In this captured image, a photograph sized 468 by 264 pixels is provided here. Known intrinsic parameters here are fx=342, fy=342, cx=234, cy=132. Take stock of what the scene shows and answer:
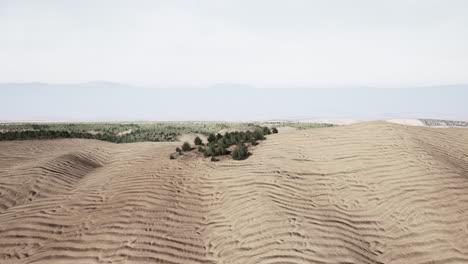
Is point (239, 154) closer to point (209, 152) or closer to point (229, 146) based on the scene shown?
point (209, 152)

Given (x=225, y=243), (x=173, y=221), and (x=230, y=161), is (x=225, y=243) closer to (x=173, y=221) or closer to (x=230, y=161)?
(x=173, y=221)

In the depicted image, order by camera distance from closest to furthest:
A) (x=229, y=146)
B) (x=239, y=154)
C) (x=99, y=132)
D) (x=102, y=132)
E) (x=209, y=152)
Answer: (x=239, y=154) < (x=209, y=152) < (x=229, y=146) < (x=99, y=132) < (x=102, y=132)

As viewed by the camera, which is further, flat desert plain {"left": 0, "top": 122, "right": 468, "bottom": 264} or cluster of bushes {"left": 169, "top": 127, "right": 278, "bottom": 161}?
cluster of bushes {"left": 169, "top": 127, "right": 278, "bottom": 161}

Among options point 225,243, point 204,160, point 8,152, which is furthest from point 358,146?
point 8,152

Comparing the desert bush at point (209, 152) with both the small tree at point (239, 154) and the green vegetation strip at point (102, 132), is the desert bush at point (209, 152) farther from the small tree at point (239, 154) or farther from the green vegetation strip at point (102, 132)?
the green vegetation strip at point (102, 132)

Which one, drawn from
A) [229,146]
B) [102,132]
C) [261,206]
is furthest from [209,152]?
[102,132]

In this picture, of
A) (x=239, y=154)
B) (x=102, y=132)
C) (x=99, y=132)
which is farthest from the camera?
(x=102, y=132)

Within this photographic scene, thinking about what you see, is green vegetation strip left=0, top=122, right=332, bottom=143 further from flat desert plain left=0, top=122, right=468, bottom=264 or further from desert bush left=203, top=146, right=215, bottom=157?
desert bush left=203, top=146, right=215, bottom=157

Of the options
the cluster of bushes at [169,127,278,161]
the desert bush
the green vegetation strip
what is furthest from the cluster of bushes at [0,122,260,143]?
the desert bush

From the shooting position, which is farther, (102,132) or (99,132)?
(102,132)
